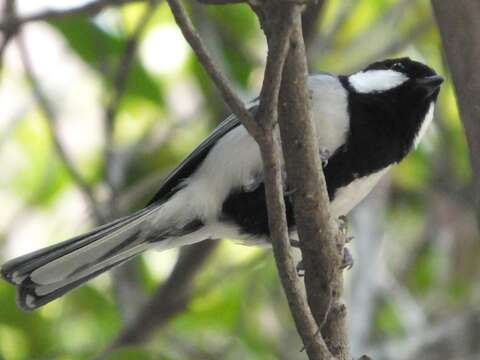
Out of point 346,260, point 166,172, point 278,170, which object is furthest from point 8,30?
point 278,170

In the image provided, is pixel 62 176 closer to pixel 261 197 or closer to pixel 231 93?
pixel 261 197

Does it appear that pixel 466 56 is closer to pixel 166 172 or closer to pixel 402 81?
pixel 402 81

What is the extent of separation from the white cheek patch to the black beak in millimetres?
45

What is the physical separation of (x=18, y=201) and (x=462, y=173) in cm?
214

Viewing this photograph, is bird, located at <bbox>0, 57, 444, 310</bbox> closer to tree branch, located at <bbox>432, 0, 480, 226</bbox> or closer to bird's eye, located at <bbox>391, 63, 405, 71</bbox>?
bird's eye, located at <bbox>391, 63, 405, 71</bbox>

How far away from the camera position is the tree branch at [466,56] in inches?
50.2

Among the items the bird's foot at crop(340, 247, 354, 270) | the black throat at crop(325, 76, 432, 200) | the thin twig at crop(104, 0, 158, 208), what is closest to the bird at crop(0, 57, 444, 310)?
the black throat at crop(325, 76, 432, 200)

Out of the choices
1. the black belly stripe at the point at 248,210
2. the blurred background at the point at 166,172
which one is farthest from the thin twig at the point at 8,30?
the black belly stripe at the point at 248,210

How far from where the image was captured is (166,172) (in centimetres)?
396

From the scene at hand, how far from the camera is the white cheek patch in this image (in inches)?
109

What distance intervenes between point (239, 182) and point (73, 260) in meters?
0.51

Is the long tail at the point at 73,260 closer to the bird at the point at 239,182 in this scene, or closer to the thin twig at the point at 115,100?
the bird at the point at 239,182

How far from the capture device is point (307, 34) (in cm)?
332

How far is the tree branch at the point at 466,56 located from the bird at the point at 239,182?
119 cm
